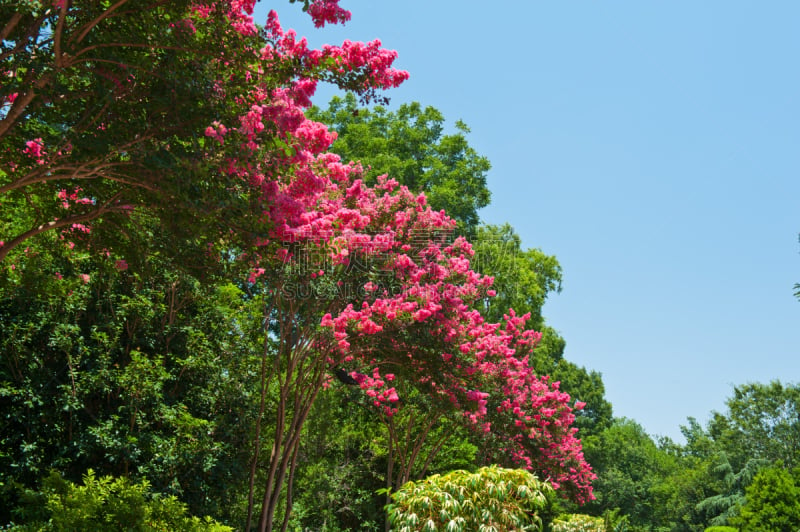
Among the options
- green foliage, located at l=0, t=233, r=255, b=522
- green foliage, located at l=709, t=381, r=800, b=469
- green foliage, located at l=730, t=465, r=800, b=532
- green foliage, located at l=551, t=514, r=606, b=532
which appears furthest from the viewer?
green foliage, located at l=709, t=381, r=800, b=469

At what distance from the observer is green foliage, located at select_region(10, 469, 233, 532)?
19.3ft

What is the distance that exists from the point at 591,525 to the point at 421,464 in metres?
5.84

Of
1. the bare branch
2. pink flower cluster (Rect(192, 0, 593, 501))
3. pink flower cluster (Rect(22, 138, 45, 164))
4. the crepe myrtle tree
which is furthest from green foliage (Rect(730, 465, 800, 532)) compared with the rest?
pink flower cluster (Rect(22, 138, 45, 164))

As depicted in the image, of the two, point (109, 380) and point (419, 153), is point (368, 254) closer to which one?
point (109, 380)

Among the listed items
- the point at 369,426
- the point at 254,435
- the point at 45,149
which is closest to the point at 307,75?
the point at 45,149

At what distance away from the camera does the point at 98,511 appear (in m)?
6.18

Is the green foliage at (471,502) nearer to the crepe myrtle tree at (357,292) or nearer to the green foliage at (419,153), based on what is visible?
the crepe myrtle tree at (357,292)

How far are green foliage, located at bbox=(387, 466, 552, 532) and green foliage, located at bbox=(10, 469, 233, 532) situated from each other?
2.15 meters

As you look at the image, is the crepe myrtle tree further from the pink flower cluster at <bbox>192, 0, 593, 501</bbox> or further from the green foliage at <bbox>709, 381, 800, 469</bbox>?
the green foliage at <bbox>709, 381, 800, 469</bbox>

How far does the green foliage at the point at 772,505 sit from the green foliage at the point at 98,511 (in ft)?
45.8

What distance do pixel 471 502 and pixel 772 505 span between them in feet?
41.6

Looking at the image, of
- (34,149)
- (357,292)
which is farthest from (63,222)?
(357,292)

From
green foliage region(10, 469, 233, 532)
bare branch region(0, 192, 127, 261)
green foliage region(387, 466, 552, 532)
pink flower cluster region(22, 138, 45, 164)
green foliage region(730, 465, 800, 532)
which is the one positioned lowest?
green foliage region(10, 469, 233, 532)

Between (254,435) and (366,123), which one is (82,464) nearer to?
(254,435)
